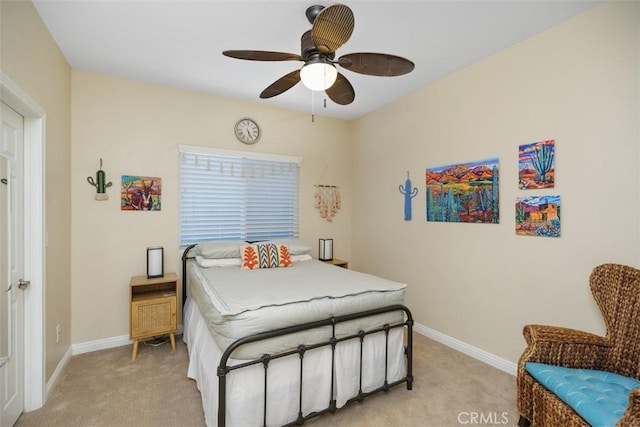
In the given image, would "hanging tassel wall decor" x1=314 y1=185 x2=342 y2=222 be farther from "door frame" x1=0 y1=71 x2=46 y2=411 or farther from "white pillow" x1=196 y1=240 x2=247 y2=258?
"door frame" x1=0 y1=71 x2=46 y2=411

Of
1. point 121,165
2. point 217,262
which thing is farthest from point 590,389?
point 121,165

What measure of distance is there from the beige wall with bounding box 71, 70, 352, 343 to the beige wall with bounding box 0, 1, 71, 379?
0.12m

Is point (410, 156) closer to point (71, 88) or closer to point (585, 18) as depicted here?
point (585, 18)

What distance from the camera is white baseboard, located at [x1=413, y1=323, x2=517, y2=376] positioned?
2682 millimetres

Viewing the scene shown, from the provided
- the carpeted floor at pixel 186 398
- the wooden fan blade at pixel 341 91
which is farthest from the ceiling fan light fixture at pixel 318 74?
the carpeted floor at pixel 186 398

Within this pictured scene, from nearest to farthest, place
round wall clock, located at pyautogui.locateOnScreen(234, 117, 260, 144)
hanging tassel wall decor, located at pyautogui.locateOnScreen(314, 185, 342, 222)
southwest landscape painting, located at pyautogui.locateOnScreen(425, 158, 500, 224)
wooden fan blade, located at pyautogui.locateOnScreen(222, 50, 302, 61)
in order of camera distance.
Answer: wooden fan blade, located at pyautogui.locateOnScreen(222, 50, 302, 61) → southwest landscape painting, located at pyautogui.locateOnScreen(425, 158, 500, 224) → round wall clock, located at pyautogui.locateOnScreen(234, 117, 260, 144) → hanging tassel wall decor, located at pyautogui.locateOnScreen(314, 185, 342, 222)

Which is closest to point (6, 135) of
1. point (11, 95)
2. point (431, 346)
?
point (11, 95)

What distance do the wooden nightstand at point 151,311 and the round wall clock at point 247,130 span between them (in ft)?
6.16

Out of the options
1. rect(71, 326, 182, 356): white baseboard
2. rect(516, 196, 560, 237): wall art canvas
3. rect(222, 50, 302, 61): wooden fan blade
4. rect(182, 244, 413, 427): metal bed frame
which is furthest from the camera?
rect(71, 326, 182, 356): white baseboard

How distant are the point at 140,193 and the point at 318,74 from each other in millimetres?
2479

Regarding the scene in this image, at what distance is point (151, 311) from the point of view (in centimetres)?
295

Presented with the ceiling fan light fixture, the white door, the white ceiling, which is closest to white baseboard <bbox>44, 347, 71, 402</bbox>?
the white door

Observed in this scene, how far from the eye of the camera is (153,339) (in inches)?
131

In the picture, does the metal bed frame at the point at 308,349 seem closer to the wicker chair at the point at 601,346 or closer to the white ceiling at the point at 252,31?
the wicker chair at the point at 601,346
